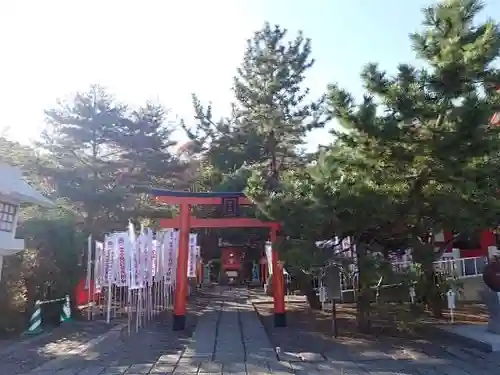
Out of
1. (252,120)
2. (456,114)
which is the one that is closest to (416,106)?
(456,114)

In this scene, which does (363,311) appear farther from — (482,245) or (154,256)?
(482,245)

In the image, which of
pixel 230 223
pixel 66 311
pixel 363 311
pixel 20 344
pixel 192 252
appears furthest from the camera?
pixel 192 252

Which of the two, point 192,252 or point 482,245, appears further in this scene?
point 482,245

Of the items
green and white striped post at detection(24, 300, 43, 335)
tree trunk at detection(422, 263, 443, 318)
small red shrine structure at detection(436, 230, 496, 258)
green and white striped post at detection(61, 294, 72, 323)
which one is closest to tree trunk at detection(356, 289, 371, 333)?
tree trunk at detection(422, 263, 443, 318)

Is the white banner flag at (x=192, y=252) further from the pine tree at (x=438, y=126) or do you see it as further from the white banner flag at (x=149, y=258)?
the pine tree at (x=438, y=126)

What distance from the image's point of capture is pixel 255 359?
7.91 m

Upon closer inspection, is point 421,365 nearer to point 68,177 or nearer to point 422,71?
point 422,71

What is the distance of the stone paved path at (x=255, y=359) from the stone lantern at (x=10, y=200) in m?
2.94

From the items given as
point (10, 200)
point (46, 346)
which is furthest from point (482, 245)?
point (10, 200)

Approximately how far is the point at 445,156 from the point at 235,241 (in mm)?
17126

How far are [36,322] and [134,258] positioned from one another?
2988 mm

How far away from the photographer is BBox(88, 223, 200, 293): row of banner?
11844 millimetres

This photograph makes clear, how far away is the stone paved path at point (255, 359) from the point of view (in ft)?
23.1

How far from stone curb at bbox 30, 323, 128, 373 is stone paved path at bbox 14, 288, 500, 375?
7cm
